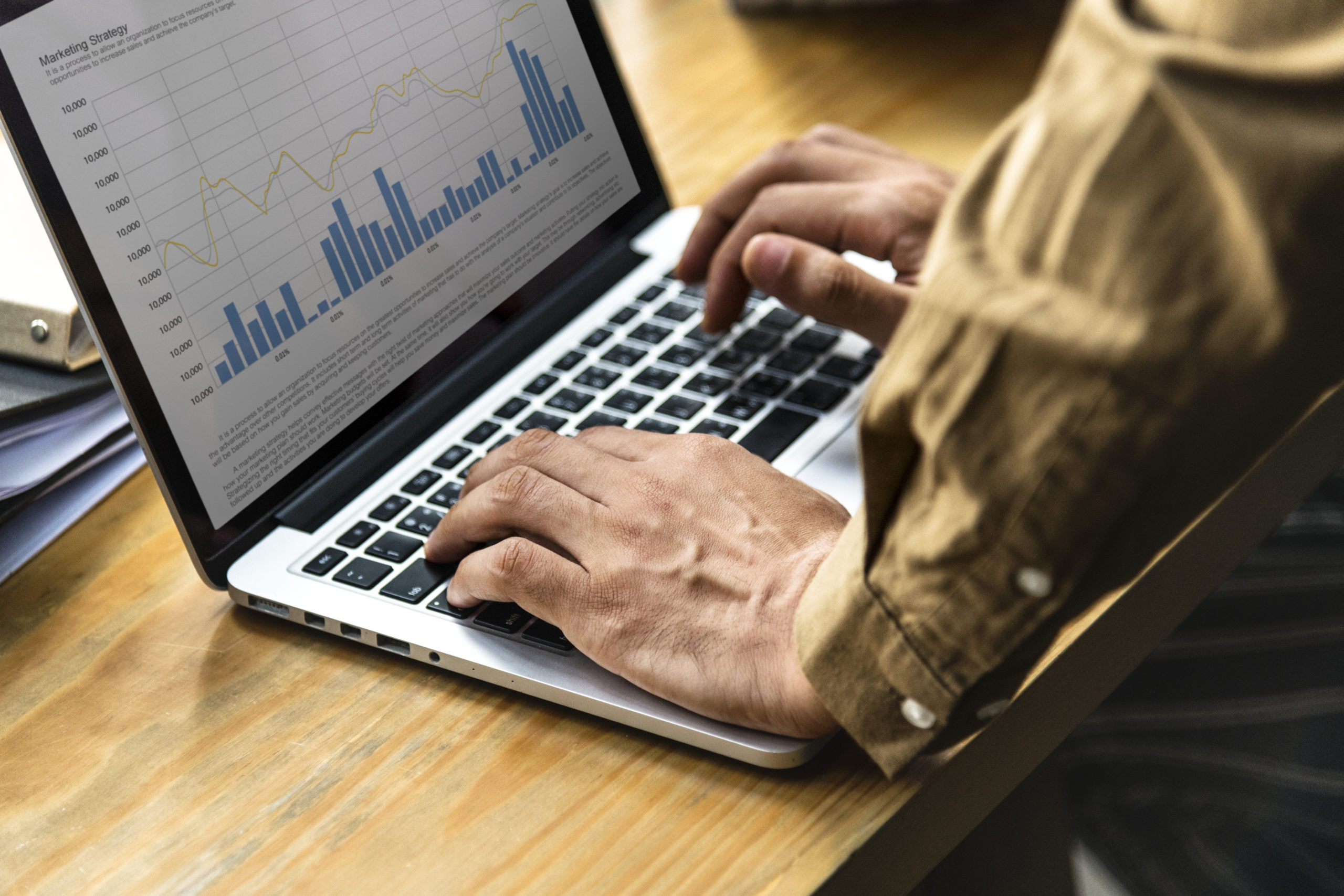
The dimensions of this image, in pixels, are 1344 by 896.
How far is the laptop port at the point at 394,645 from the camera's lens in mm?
511

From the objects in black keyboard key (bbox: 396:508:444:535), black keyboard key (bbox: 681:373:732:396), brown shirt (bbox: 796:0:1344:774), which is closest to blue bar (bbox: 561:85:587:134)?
black keyboard key (bbox: 681:373:732:396)

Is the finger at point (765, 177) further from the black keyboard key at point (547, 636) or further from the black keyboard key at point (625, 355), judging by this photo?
the black keyboard key at point (547, 636)

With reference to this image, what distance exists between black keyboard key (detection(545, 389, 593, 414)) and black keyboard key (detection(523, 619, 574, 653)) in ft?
0.60

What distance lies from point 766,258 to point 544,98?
0.19m

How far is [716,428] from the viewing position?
622 millimetres

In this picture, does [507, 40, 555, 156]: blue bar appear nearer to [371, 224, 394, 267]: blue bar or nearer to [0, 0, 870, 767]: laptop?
[0, 0, 870, 767]: laptop

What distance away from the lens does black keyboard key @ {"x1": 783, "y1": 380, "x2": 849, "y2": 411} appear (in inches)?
25.1

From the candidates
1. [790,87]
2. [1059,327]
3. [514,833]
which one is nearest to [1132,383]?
[1059,327]

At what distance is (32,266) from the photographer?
0.68 metres

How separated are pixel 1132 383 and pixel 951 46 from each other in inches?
35.9

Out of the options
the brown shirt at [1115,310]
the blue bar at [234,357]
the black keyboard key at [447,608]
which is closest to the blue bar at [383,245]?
the blue bar at [234,357]

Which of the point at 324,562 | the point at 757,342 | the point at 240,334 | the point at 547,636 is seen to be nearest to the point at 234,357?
the point at 240,334

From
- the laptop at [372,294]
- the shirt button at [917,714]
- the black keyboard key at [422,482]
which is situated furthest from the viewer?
the black keyboard key at [422,482]

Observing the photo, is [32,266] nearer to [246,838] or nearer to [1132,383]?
[246,838]
